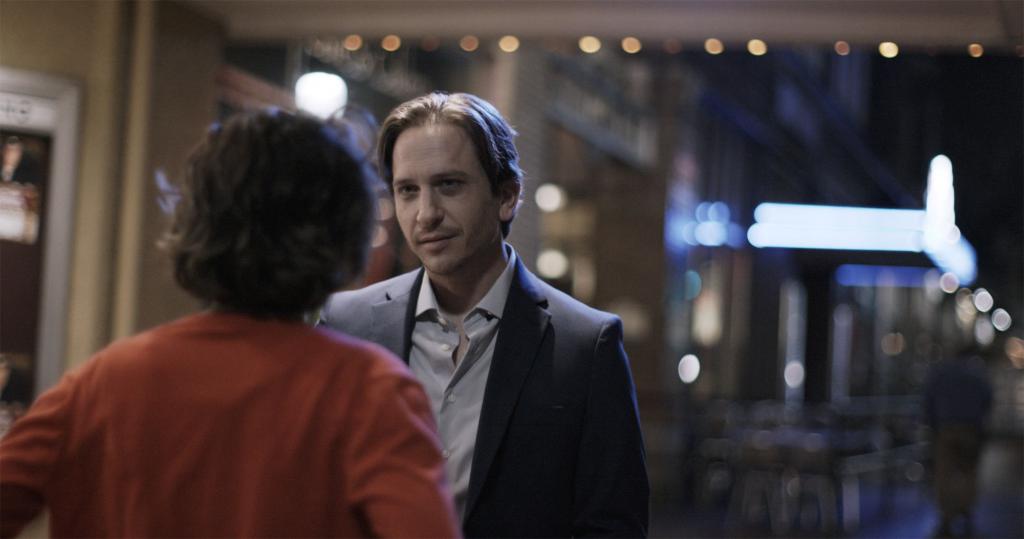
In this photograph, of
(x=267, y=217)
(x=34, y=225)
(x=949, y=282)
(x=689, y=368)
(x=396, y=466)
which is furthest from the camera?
(x=949, y=282)

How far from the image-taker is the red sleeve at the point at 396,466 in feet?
4.98

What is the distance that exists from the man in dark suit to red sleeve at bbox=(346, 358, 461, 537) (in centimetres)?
79

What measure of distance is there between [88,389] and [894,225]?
641 inches

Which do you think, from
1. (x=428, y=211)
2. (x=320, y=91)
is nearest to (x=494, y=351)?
(x=428, y=211)

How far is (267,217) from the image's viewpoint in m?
1.65

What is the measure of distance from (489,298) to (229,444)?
1.02 metres

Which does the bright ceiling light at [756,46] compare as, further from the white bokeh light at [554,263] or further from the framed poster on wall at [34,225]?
the white bokeh light at [554,263]

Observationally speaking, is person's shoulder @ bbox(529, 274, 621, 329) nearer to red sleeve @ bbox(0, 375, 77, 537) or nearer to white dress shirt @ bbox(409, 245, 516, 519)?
white dress shirt @ bbox(409, 245, 516, 519)

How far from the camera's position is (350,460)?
5.10ft

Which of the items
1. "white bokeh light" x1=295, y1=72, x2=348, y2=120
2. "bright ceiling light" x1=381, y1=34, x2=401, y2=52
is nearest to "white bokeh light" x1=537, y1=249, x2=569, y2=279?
"white bokeh light" x1=295, y1=72, x2=348, y2=120

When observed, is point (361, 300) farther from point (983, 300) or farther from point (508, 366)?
point (983, 300)

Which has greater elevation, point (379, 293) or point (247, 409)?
point (379, 293)

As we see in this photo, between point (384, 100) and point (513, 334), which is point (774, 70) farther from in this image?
point (513, 334)

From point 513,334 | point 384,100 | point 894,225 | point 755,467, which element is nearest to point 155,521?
point 513,334
